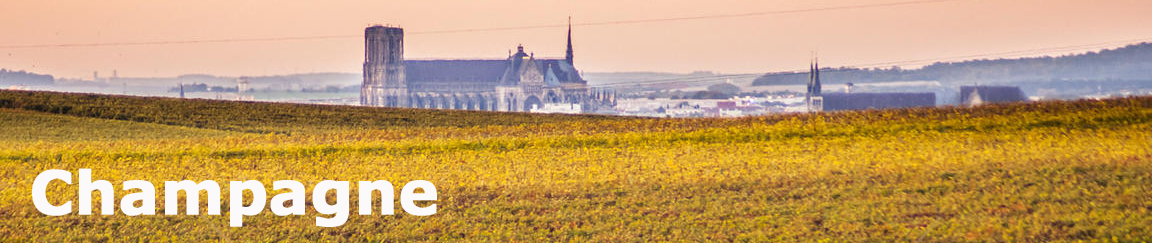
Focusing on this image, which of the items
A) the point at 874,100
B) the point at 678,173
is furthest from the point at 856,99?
the point at 678,173

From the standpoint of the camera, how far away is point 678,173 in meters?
18.8

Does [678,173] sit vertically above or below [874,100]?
below

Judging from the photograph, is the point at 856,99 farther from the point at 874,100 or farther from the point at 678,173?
the point at 678,173

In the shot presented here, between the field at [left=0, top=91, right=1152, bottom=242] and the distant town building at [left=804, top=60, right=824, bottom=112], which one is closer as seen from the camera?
Result: the field at [left=0, top=91, right=1152, bottom=242]

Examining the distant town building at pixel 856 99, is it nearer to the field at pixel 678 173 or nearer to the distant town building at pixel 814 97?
the distant town building at pixel 814 97

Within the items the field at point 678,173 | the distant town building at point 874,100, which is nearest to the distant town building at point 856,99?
the distant town building at point 874,100

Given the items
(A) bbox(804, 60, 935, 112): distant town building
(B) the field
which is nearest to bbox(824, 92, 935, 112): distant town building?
(A) bbox(804, 60, 935, 112): distant town building

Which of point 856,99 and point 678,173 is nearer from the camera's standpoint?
point 678,173

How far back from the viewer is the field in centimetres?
1481

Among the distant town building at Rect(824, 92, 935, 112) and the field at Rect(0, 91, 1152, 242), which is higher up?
the distant town building at Rect(824, 92, 935, 112)

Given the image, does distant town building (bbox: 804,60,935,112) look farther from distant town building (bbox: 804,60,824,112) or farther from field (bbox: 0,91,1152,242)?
field (bbox: 0,91,1152,242)

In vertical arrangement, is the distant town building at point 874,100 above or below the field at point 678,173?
above

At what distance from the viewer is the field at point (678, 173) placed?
14812 mm

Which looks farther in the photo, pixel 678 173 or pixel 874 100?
pixel 874 100
